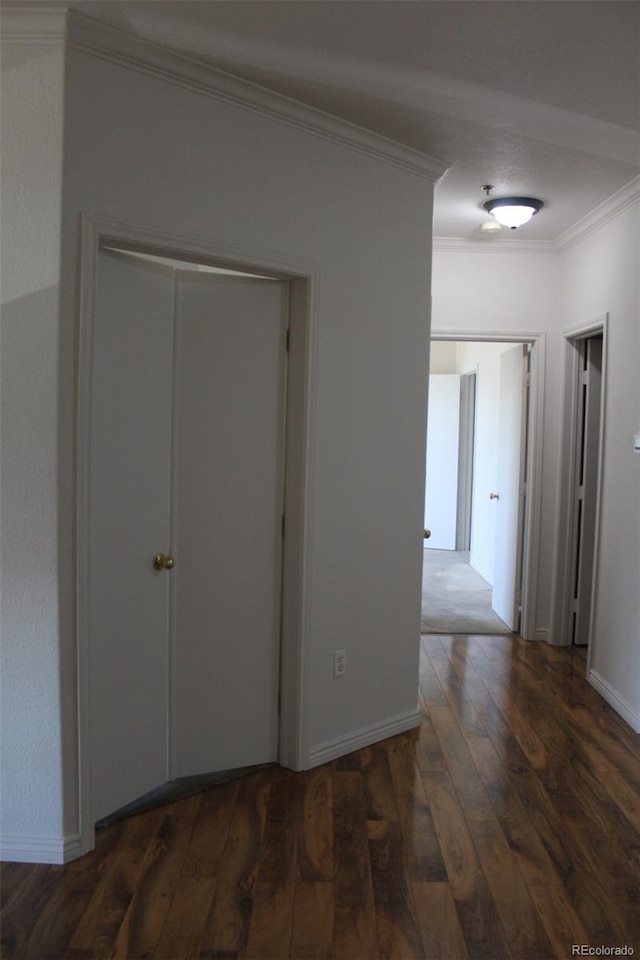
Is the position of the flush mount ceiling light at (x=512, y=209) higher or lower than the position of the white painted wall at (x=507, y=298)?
higher

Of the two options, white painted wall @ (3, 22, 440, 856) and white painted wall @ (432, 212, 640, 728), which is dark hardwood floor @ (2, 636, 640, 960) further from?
white painted wall @ (432, 212, 640, 728)

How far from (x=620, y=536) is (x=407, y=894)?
2411 mm

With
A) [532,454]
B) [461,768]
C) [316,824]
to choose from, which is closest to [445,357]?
[532,454]

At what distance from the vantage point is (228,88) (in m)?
3.04

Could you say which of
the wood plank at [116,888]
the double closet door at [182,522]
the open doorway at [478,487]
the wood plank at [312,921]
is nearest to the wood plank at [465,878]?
the wood plank at [312,921]

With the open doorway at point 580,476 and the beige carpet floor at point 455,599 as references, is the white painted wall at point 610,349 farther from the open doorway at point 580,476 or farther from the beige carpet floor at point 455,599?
the beige carpet floor at point 455,599

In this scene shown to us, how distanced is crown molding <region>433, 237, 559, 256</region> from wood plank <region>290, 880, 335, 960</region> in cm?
406

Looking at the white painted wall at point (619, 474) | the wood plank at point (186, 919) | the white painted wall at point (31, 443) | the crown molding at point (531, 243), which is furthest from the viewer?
the crown molding at point (531, 243)

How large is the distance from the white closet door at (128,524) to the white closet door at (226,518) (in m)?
0.08

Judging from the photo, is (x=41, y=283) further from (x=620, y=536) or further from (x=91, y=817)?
(x=620, y=536)

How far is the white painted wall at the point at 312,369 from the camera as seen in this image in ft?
8.72

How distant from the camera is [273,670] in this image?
3564 mm

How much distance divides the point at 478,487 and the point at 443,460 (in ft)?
3.17

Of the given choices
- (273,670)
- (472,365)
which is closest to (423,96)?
(273,670)
